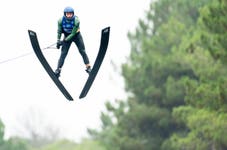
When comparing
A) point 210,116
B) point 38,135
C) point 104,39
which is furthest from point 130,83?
point 38,135

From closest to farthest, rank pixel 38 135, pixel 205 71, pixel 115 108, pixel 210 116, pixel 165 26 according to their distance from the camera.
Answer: pixel 210 116
pixel 205 71
pixel 165 26
pixel 115 108
pixel 38 135

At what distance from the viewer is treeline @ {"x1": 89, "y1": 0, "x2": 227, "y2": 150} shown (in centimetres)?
3603

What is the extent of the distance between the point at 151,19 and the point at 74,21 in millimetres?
38870

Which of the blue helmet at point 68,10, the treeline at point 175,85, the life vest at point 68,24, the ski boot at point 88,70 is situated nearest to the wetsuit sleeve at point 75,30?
the life vest at point 68,24

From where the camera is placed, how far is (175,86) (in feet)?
152

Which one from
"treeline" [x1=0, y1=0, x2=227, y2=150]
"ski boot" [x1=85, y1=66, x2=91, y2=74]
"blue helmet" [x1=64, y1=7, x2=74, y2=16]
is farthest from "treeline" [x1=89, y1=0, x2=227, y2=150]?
"blue helmet" [x1=64, y1=7, x2=74, y2=16]

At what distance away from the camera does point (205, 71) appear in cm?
3922

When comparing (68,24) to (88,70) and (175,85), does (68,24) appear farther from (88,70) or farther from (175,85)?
(175,85)

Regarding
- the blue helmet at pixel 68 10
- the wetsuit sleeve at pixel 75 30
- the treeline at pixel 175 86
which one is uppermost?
the blue helmet at pixel 68 10

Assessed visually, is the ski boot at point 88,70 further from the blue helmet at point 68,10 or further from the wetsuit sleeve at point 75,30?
the blue helmet at point 68,10

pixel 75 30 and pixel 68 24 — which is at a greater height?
pixel 68 24

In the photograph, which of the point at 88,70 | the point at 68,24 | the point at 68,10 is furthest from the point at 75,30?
the point at 88,70

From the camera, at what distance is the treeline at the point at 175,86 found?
36.0m

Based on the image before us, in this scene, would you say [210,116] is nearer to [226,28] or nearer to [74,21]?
[226,28]
